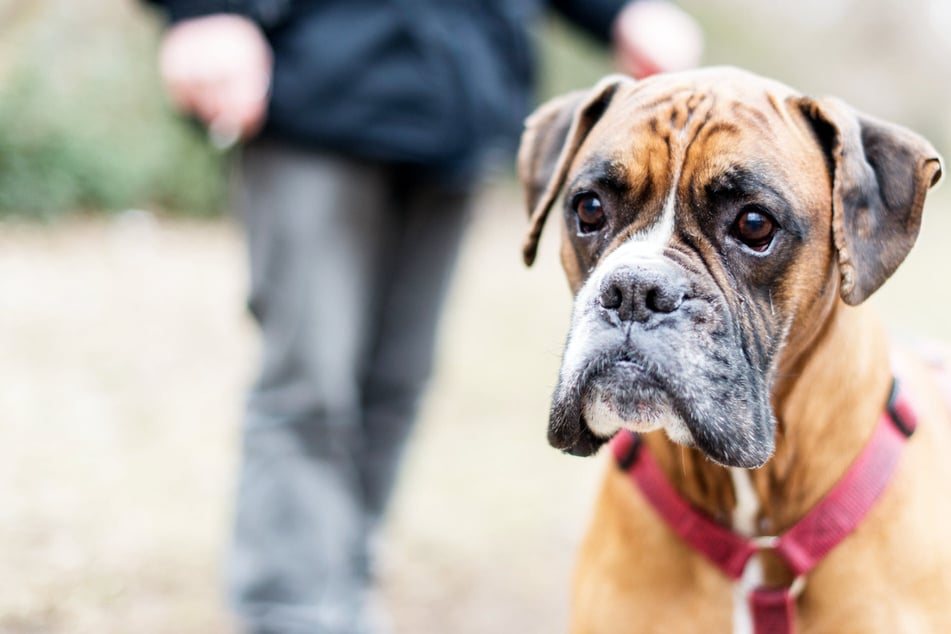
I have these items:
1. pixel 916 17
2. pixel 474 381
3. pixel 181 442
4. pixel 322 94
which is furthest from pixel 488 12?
pixel 916 17

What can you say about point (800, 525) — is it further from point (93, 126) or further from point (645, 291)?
point (93, 126)

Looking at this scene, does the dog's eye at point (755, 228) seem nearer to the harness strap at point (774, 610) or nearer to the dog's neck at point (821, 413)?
the dog's neck at point (821, 413)

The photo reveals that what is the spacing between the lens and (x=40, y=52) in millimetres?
10969

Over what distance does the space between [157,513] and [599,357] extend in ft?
11.5

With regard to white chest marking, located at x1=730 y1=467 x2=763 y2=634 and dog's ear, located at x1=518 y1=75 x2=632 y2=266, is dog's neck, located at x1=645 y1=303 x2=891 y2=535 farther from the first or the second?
dog's ear, located at x1=518 y1=75 x2=632 y2=266

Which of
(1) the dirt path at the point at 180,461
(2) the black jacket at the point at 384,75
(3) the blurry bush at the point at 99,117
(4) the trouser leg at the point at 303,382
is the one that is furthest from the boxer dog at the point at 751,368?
(3) the blurry bush at the point at 99,117

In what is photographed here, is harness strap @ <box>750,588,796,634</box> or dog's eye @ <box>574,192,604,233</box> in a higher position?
dog's eye @ <box>574,192,604,233</box>

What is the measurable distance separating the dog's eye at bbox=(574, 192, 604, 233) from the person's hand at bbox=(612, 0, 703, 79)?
119cm

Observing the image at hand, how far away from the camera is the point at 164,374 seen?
25.3ft

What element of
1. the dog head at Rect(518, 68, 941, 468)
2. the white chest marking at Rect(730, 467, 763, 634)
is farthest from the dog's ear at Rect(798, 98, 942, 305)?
the white chest marking at Rect(730, 467, 763, 634)

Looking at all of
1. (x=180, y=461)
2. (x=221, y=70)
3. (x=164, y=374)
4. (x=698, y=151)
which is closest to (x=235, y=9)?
(x=221, y=70)

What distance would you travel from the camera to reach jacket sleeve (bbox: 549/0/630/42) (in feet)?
12.9

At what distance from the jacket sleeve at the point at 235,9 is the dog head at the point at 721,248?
1.30 meters

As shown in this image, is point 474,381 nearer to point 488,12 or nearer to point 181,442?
point 181,442
